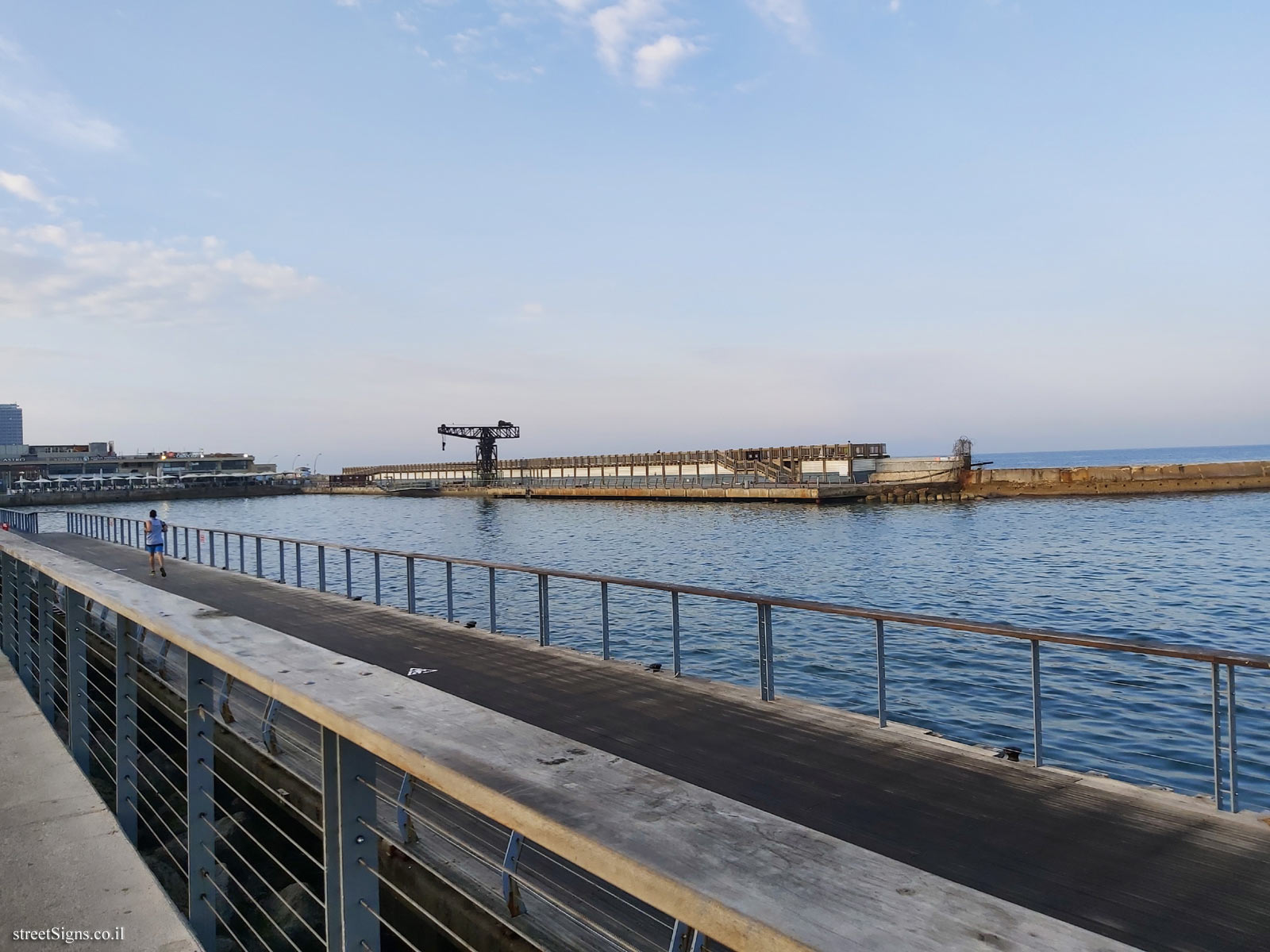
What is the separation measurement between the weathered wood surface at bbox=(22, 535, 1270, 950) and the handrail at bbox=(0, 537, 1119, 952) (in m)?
2.26

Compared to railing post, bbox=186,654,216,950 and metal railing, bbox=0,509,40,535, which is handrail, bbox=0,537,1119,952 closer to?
railing post, bbox=186,654,216,950

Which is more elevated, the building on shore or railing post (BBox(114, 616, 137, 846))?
the building on shore

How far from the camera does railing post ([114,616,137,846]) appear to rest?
4383mm

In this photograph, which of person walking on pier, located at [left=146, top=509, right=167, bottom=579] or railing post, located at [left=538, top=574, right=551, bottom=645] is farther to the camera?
person walking on pier, located at [left=146, top=509, right=167, bottom=579]

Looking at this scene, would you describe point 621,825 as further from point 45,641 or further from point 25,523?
point 25,523

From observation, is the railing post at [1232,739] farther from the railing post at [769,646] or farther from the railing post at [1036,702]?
the railing post at [769,646]

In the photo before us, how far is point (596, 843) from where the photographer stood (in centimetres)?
160

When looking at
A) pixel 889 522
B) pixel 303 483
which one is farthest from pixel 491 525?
pixel 303 483

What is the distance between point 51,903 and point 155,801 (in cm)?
615

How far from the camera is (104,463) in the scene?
143750 millimetres

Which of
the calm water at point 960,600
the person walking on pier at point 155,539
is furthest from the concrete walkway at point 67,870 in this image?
the person walking on pier at point 155,539

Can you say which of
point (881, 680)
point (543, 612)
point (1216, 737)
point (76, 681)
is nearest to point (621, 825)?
point (76, 681)

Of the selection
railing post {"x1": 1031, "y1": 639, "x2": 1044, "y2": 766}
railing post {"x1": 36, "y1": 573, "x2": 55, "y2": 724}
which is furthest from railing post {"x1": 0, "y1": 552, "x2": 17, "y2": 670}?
railing post {"x1": 1031, "y1": 639, "x2": 1044, "y2": 766}

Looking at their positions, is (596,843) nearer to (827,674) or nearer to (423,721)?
(423,721)
